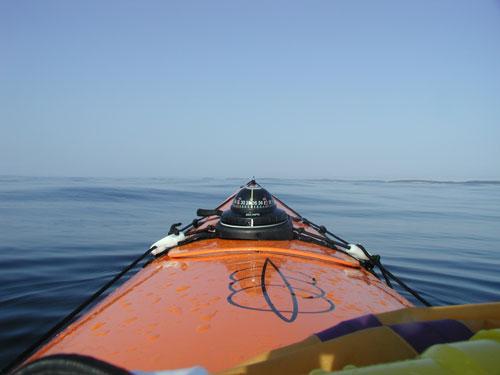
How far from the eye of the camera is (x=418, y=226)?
1247 centimetres

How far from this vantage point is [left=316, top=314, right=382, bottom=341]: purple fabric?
1520 millimetres

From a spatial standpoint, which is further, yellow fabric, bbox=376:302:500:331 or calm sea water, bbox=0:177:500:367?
calm sea water, bbox=0:177:500:367

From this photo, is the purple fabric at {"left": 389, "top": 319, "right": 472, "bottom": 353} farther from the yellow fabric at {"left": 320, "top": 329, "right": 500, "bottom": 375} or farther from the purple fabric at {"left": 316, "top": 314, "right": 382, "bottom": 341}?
the yellow fabric at {"left": 320, "top": 329, "right": 500, "bottom": 375}

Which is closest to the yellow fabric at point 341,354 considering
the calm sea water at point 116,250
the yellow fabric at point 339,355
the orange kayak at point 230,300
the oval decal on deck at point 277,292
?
the yellow fabric at point 339,355

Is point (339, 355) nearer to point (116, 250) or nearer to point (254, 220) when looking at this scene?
point (254, 220)

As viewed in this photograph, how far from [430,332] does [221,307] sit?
1329 mm

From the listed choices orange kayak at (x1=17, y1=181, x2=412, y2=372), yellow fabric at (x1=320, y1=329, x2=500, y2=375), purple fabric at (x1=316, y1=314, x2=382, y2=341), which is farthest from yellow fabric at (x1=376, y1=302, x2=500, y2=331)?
orange kayak at (x1=17, y1=181, x2=412, y2=372)

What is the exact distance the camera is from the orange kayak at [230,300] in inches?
74.0

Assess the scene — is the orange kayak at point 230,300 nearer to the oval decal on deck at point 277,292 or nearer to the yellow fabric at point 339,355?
the oval decal on deck at point 277,292

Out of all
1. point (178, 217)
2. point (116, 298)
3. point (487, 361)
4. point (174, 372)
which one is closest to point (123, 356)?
point (174, 372)

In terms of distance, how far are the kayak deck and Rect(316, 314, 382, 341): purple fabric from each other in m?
0.44

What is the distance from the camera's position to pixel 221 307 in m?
2.38

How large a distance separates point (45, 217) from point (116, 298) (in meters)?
11.0

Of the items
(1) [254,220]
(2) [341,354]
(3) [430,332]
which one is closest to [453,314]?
(3) [430,332]
